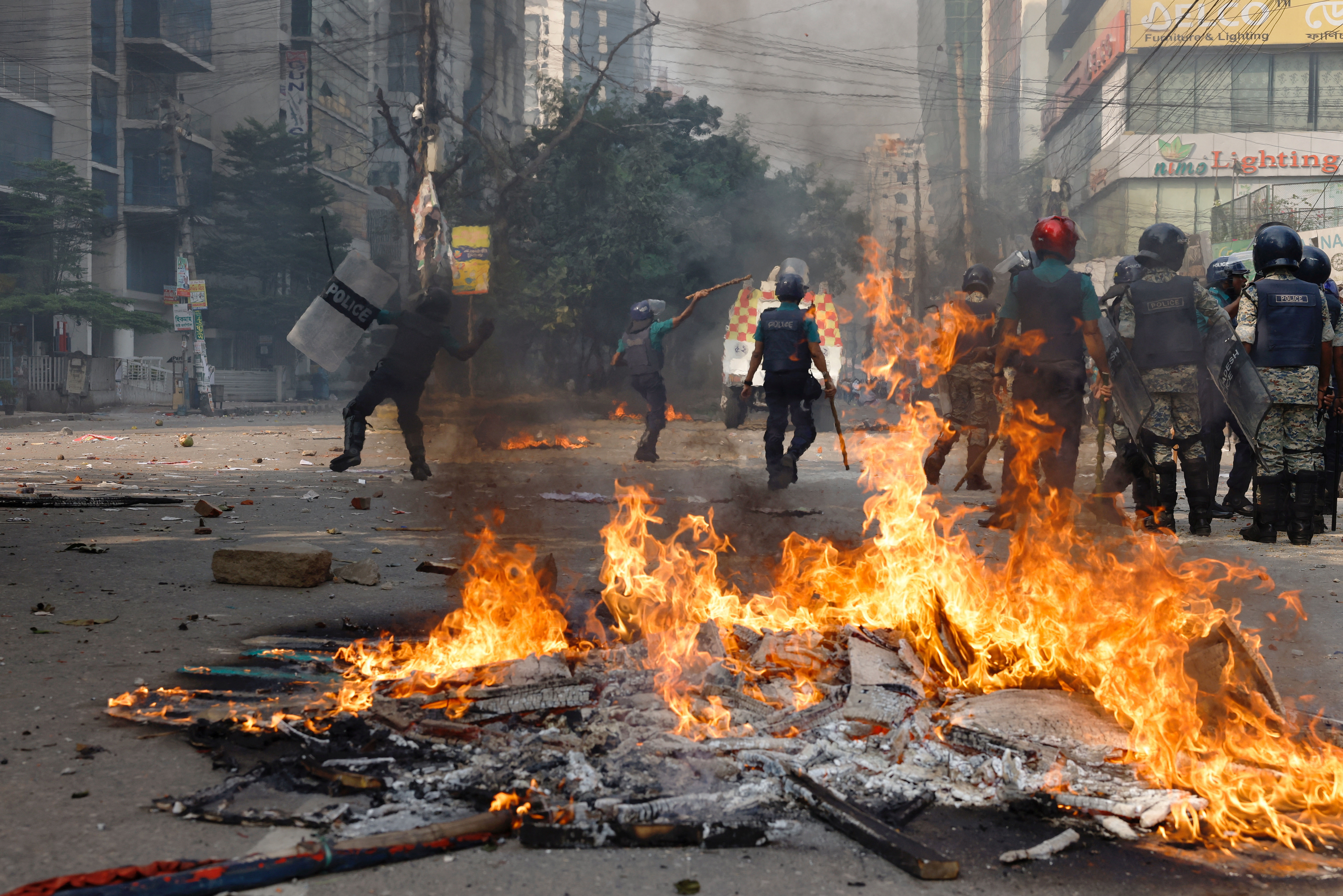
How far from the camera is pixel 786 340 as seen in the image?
9727 millimetres

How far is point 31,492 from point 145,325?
27128mm

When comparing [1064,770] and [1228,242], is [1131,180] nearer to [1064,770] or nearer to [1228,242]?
[1228,242]

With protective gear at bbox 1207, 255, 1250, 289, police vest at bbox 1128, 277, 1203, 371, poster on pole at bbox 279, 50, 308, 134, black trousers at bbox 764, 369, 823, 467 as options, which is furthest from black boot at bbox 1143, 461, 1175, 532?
poster on pole at bbox 279, 50, 308, 134

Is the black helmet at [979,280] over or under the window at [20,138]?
under

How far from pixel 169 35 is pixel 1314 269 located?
42785 mm

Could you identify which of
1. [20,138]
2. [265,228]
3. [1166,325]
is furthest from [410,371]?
[265,228]

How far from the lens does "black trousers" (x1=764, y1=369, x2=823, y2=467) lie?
9.73m

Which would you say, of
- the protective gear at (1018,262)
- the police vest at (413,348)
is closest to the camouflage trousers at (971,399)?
Result: the protective gear at (1018,262)

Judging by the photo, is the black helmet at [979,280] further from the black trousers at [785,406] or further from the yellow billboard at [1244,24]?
the yellow billboard at [1244,24]

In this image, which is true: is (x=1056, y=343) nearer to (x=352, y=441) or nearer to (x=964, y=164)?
(x=352, y=441)

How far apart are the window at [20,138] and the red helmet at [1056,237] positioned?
1311 inches

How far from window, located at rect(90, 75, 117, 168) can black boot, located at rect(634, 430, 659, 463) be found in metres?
32.2

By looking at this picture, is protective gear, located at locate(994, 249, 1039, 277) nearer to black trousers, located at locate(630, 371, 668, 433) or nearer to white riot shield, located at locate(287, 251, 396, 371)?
black trousers, located at locate(630, 371, 668, 433)

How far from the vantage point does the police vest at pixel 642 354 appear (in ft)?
43.4
